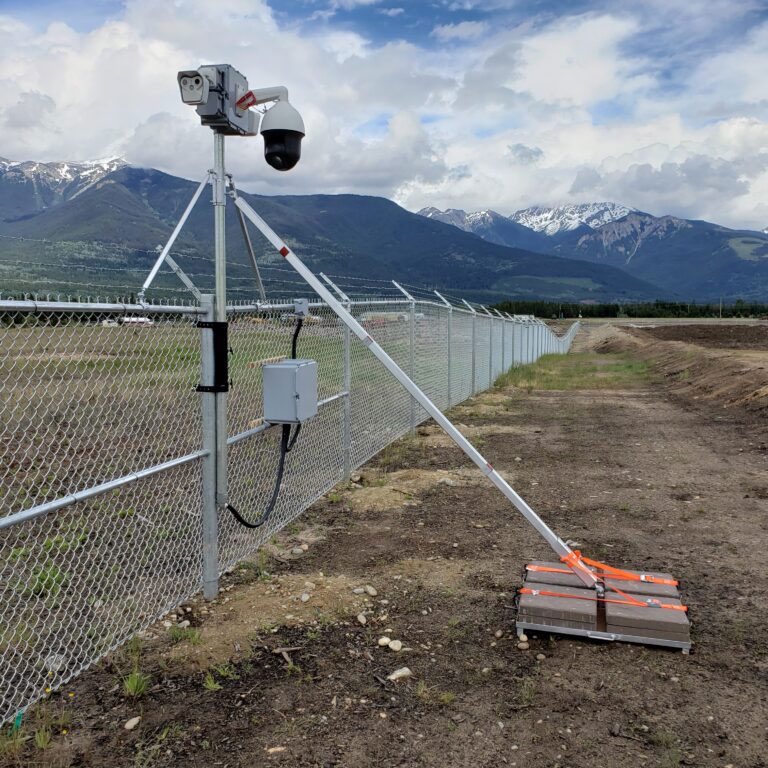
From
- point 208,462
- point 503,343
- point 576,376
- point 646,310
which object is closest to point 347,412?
point 208,462

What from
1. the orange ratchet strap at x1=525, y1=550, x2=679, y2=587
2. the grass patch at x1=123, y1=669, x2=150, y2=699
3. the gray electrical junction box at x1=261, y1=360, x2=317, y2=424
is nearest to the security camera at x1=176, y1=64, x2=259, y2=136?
the gray electrical junction box at x1=261, y1=360, x2=317, y2=424

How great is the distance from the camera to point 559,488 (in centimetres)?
716

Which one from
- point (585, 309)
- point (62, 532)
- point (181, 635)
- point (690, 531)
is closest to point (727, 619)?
point (690, 531)

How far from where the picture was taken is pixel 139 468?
6.40 m

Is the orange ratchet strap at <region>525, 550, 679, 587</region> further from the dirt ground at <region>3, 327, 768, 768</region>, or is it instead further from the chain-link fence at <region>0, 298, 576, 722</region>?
the chain-link fence at <region>0, 298, 576, 722</region>

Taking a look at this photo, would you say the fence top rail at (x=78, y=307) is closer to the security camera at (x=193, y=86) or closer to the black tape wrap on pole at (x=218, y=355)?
the black tape wrap on pole at (x=218, y=355)

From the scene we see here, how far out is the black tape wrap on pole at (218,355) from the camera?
156 inches

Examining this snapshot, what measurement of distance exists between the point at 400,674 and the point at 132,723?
1.27m

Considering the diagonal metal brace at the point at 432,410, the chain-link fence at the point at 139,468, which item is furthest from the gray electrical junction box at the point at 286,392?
the diagonal metal brace at the point at 432,410

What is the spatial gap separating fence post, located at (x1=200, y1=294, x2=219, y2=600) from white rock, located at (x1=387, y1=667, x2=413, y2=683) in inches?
53.8

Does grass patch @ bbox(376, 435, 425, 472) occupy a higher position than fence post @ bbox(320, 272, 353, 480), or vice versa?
fence post @ bbox(320, 272, 353, 480)

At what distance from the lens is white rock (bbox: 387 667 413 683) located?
348cm

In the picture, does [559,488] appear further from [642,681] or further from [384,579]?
[642,681]

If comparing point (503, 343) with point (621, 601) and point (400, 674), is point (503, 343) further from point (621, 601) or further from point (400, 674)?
point (400, 674)
